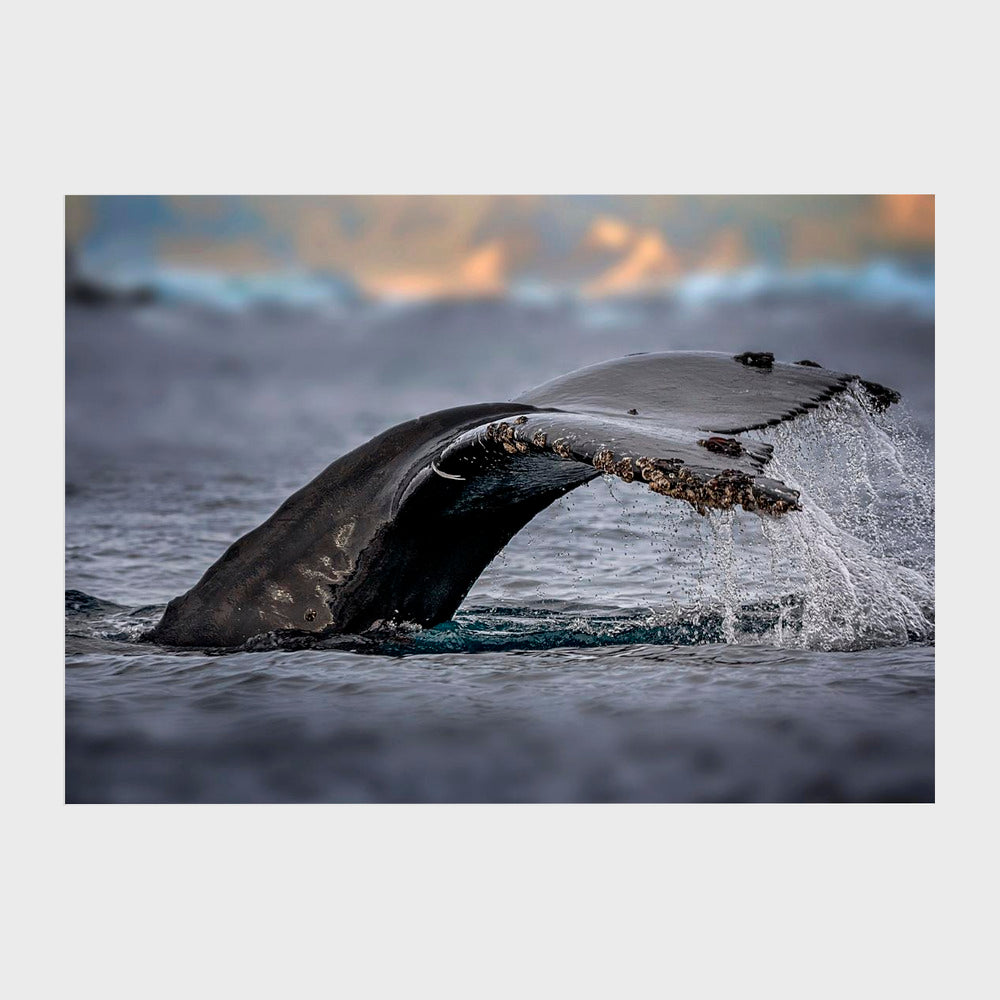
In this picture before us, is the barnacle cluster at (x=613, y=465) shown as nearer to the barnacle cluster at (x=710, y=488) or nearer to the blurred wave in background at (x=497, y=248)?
the barnacle cluster at (x=710, y=488)

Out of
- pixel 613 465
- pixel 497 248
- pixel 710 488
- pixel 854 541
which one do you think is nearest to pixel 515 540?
pixel 497 248

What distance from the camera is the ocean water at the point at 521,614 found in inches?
232

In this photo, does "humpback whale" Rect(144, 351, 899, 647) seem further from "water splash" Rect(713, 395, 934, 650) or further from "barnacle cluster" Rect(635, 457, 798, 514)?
"barnacle cluster" Rect(635, 457, 798, 514)

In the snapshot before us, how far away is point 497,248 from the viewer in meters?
8.32

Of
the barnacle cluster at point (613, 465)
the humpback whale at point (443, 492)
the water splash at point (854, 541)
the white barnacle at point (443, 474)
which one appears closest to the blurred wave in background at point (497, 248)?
the water splash at point (854, 541)

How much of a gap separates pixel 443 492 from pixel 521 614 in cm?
191

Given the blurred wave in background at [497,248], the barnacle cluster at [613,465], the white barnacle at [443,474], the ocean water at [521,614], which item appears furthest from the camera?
the blurred wave in background at [497,248]

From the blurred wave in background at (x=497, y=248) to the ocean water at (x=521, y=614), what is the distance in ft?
0.60

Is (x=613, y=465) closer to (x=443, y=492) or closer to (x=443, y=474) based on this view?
(x=443, y=474)

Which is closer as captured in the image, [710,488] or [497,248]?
[710,488]

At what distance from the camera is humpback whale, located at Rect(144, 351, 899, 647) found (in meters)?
5.46

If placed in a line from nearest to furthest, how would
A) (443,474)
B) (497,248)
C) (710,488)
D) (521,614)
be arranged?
(710,488)
(443,474)
(521,614)
(497,248)

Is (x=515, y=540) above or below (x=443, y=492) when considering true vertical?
below
